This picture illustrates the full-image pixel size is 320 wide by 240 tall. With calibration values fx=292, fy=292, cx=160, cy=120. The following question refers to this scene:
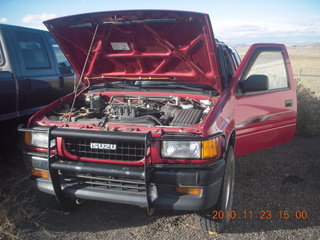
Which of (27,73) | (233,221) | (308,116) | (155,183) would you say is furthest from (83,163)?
(308,116)

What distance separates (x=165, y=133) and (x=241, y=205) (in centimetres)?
155

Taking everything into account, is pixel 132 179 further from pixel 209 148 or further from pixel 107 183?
pixel 209 148

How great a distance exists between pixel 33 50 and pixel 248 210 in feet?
12.8

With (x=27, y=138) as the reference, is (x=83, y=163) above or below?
below

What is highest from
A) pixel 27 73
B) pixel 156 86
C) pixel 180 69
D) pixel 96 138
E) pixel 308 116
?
pixel 180 69

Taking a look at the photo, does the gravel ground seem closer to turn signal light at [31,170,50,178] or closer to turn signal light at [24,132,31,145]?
turn signal light at [31,170,50,178]

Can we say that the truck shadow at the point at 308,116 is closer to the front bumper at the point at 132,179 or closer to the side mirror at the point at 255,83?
the side mirror at the point at 255,83

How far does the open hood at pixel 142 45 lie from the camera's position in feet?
9.42

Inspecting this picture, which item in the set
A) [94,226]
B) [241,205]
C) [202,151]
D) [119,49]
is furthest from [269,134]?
[94,226]

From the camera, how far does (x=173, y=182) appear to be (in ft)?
→ 7.93

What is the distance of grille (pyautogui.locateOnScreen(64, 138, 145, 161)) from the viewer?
2553 millimetres

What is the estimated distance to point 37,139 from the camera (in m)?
2.81

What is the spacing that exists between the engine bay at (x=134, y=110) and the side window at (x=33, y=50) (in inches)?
52.0

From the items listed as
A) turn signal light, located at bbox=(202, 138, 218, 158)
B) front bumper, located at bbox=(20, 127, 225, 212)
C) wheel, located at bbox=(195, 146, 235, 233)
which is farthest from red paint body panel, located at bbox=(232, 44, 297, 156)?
front bumper, located at bbox=(20, 127, 225, 212)
